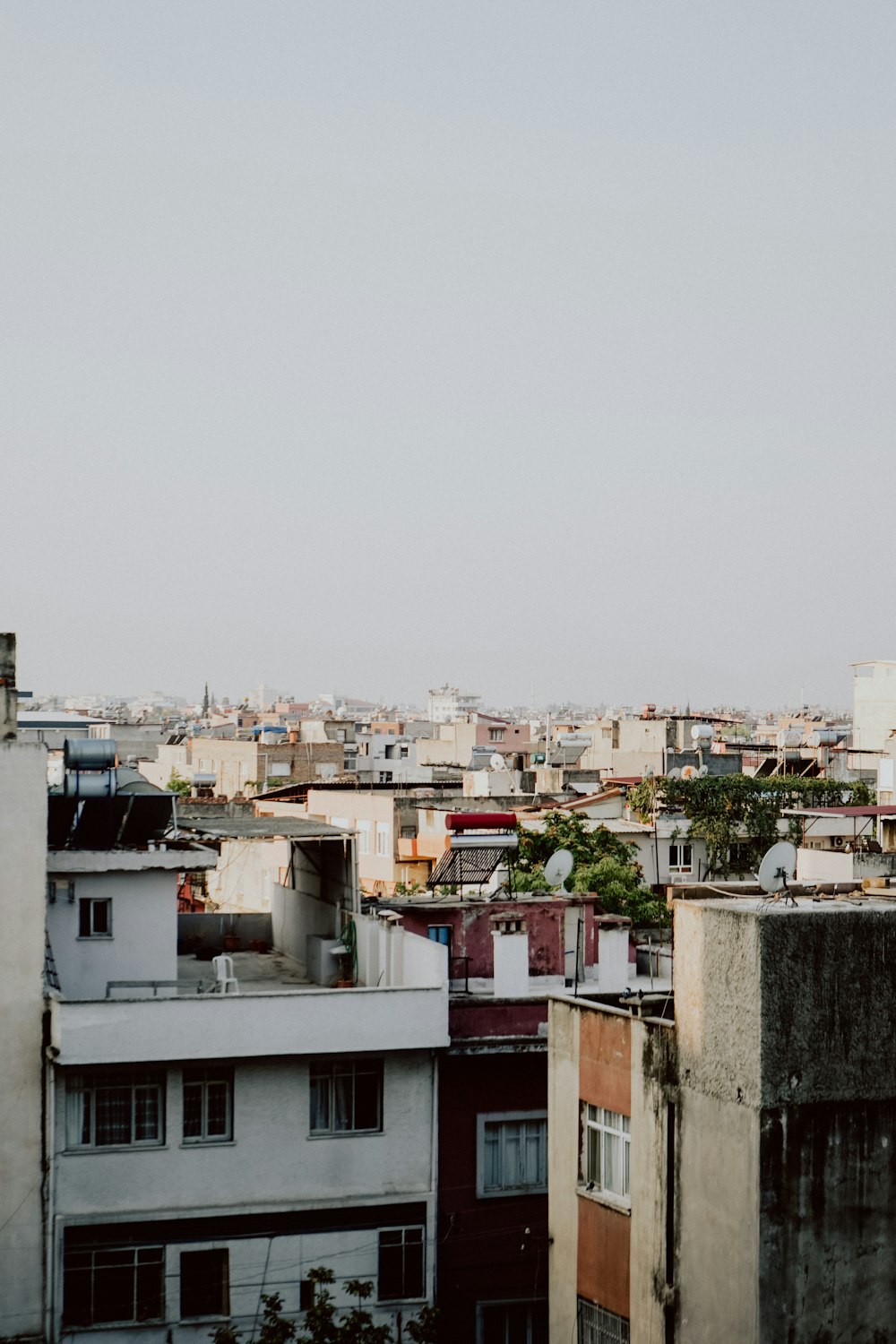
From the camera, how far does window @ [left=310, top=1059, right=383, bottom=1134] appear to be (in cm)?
1873

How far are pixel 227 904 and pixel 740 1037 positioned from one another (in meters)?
23.8

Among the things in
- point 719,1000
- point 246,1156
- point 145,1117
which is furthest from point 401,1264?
point 719,1000

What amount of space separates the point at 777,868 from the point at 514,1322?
7.95 metres

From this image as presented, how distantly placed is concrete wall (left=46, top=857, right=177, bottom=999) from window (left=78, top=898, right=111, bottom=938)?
0.05m

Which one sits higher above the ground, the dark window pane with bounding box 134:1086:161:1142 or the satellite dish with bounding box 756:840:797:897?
the satellite dish with bounding box 756:840:797:897

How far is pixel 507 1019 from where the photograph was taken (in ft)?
62.5

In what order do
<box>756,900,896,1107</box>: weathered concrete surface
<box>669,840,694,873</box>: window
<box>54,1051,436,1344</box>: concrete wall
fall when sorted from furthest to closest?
<box>669,840,694,873</box>: window
<box>54,1051,436,1344</box>: concrete wall
<box>756,900,896,1107</box>: weathered concrete surface

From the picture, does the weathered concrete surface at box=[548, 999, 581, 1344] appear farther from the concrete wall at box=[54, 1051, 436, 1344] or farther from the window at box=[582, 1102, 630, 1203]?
the concrete wall at box=[54, 1051, 436, 1344]

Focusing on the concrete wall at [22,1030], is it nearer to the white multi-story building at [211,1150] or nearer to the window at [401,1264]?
the white multi-story building at [211,1150]

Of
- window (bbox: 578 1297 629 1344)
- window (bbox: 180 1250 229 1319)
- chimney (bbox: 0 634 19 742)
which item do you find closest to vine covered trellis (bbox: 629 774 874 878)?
chimney (bbox: 0 634 19 742)

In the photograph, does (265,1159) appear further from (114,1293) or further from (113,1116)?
(114,1293)

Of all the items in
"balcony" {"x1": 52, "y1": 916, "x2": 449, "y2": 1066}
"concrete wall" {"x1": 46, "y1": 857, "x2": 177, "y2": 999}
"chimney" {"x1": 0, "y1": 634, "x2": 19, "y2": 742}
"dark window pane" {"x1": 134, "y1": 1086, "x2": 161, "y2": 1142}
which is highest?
"chimney" {"x1": 0, "y1": 634, "x2": 19, "y2": 742}

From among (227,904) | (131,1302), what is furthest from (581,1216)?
(227,904)

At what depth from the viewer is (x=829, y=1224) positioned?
1226 centimetres
